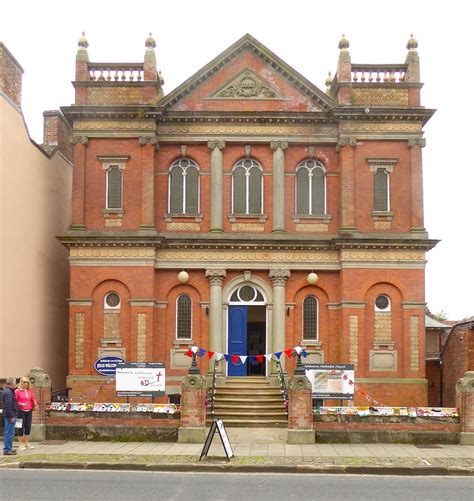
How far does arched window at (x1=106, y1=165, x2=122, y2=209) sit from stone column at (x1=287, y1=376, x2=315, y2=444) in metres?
10.9

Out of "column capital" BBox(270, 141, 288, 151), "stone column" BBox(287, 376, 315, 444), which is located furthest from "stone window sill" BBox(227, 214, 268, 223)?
"stone column" BBox(287, 376, 315, 444)

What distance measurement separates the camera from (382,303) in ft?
90.2

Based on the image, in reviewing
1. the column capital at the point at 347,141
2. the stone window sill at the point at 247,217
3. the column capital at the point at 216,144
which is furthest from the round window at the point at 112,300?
the column capital at the point at 347,141

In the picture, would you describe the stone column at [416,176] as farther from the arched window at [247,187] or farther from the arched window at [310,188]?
the arched window at [247,187]

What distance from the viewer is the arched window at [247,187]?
93.6 ft

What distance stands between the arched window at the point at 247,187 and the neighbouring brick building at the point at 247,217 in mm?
52

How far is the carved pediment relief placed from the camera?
28.6 metres

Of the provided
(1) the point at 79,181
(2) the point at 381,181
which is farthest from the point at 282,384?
(1) the point at 79,181

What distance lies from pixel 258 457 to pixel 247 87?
15046 millimetres

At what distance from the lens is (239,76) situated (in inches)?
1133

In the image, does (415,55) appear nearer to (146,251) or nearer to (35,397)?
(146,251)

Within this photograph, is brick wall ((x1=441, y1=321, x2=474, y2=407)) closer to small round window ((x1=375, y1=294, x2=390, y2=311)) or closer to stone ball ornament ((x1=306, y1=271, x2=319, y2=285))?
small round window ((x1=375, y1=294, x2=390, y2=311))

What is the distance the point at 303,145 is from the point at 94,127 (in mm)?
7584

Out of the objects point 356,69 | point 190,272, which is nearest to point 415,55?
Result: point 356,69
